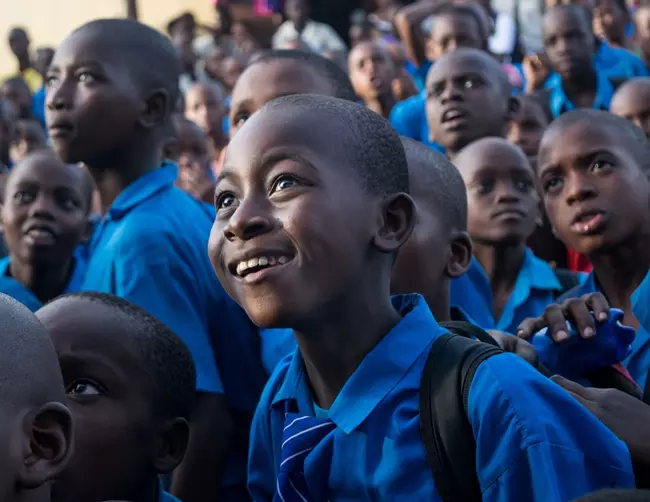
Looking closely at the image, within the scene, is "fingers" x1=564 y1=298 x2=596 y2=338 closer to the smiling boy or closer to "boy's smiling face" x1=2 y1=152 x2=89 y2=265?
the smiling boy

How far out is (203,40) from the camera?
1143cm

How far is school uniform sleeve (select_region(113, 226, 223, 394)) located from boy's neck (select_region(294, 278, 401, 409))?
746mm

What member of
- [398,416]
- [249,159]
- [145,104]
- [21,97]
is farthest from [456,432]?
[21,97]

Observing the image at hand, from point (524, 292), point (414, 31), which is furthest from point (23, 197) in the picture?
point (414, 31)

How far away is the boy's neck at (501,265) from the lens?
3375 millimetres

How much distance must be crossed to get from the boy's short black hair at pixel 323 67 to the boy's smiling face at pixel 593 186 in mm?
691

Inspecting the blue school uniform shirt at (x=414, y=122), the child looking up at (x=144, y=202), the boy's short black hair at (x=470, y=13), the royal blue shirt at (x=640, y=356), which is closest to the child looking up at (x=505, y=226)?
the royal blue shirt at (x=640, y=356)

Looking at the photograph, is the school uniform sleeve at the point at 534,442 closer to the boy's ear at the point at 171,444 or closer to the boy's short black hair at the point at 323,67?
the boy's ear at the point at 171,444

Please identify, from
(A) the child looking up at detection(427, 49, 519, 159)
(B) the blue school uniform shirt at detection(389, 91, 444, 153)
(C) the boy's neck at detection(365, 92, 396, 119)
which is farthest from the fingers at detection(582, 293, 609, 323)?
(C) the boy's neck at detection(365, 92, 396, 119)

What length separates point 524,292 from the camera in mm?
3270

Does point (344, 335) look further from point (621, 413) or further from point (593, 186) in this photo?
point (593, 186)

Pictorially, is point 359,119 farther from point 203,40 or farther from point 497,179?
point 203,40

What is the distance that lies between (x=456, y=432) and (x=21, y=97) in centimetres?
855

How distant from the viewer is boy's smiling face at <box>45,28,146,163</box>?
2977mm
